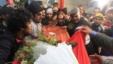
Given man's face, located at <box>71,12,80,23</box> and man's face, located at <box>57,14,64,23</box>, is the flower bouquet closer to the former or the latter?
man's face, located at <box>71,12,80,23</box>

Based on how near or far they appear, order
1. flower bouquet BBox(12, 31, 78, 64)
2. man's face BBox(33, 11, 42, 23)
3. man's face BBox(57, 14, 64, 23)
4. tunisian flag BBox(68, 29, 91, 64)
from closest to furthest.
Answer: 1. flower bouquet BBox(12, 31, 78, 64)
2. tunisian flag BBox(68, 29, 91, 64)
3. man's face BBox(33, 11, 42, 23)
4. man's face BBox(57, 14, 64, 23)

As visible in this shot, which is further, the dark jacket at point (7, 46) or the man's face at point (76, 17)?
the man's face at point (76, 17)

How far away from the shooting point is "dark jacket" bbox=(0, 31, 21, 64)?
7.26 ft

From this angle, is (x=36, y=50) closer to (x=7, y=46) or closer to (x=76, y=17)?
(x=7, y=46)

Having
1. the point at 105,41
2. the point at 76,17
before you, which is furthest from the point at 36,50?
the point at 76,17

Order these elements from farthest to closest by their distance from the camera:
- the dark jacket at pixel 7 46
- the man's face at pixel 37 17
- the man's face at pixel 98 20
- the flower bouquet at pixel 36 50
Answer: the man's face at pixel 98 20
the man's face at pixel 37 17
the dark jacket at pixel 7 46
the flower bouquet at pixel 36 50

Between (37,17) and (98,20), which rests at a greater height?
(37,17)

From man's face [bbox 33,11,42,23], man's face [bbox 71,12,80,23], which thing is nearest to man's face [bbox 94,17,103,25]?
man's face [bbox 71,12,80,23]

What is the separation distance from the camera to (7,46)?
7.50ft

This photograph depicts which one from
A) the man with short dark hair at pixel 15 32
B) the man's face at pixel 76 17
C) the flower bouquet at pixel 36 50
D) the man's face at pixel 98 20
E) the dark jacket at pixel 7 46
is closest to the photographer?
the flower bouquet at pixel 36 50

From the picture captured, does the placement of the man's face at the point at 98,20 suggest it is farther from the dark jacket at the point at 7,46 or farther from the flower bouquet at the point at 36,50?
the flower bouquet at the point at 36,50

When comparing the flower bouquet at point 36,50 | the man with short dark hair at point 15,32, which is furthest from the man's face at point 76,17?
the flower bouquet at point 36,50

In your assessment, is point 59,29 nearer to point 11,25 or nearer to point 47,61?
point 11,25

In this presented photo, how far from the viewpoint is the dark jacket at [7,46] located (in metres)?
2.21
